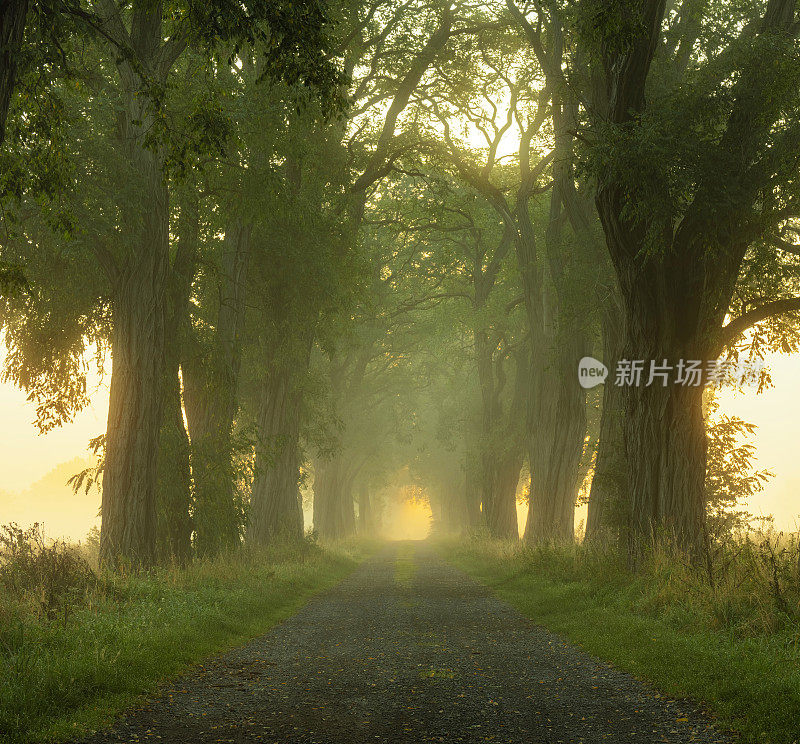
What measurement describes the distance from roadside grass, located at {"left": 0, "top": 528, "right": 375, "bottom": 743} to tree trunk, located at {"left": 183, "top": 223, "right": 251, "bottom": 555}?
4.74 feet

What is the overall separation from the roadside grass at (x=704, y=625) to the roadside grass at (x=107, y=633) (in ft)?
15.9

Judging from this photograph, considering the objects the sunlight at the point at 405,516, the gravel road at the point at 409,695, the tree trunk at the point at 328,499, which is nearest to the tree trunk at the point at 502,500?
the tree trunk at the point at 328,499

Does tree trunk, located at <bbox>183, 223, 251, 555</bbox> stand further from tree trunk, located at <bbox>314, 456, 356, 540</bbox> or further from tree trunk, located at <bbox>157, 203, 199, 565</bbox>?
tree trunk, located at <bbox>314, 456, 356, 540</bbox>

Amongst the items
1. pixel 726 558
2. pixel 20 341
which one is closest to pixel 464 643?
pixel 726 558

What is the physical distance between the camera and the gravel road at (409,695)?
6035 mm

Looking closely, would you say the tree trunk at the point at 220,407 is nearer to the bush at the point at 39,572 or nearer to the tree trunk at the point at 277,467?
the tree trunk at the point at 277,467

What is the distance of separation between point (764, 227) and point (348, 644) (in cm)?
904

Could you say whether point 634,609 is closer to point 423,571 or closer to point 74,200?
point 74,200

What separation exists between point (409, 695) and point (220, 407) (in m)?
12.6

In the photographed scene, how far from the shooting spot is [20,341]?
1681 cm

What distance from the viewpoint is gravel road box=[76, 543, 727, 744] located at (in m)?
6.04

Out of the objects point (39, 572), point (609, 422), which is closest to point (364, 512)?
point (609, 422)

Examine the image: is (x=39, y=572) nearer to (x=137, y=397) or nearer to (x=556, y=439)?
(x=137, y=397)

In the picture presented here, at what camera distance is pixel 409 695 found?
24.2 ft
